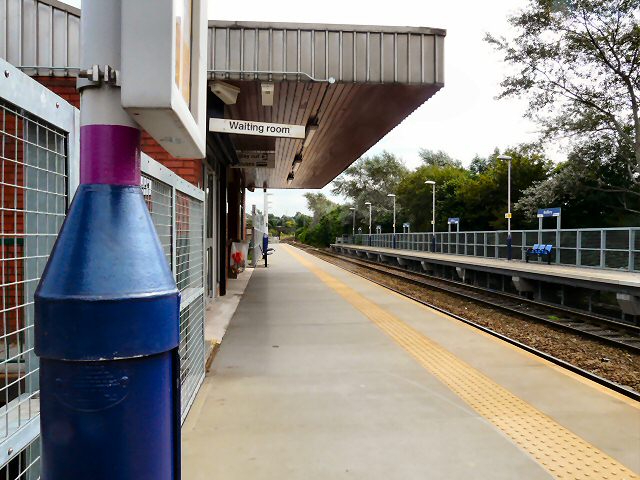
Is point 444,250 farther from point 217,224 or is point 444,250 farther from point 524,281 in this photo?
point 217,224

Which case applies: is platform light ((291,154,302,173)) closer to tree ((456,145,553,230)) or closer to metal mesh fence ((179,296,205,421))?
metal mesh fence ((179,296,205,421))

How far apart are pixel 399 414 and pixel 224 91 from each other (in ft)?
19.0

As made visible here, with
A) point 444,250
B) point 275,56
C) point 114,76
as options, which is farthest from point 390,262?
point 114,76

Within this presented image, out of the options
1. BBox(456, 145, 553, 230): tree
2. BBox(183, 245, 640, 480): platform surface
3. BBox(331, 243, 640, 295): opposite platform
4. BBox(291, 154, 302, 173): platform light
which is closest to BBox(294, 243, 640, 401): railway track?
BBox(183, 245, 640, 480): platform surface

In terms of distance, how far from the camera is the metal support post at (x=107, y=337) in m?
1.30

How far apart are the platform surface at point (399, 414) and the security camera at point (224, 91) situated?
3812 mm

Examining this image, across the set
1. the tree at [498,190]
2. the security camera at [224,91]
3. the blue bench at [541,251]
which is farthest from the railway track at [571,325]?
the tree at [498,190]

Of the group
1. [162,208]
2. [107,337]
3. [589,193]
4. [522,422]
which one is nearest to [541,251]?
[589,193]

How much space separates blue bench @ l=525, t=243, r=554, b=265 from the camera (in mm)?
18562

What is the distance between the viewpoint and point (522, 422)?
4.32 meters

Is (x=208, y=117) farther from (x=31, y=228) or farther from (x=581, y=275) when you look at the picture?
(x=581, y=275)

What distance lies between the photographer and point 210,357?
20.8 ft

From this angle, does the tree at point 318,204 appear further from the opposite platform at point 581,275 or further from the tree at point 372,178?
the opposite platform at point 581,275

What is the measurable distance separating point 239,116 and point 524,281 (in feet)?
33.8
